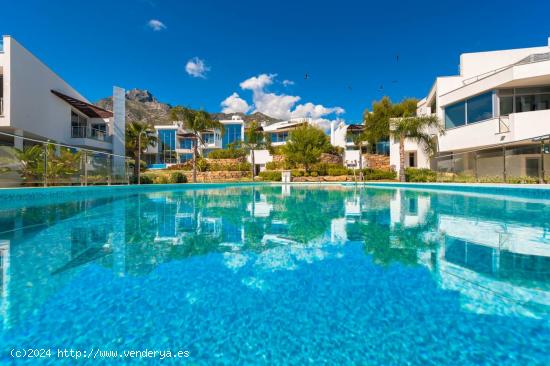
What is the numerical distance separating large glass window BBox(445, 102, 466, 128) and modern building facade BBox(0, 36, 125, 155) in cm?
2656

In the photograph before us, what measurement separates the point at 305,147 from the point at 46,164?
21877 mm

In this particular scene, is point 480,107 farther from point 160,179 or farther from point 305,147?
point 160,179

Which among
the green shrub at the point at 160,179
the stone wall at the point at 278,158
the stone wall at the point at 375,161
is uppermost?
the stone wall at the point at 278,158

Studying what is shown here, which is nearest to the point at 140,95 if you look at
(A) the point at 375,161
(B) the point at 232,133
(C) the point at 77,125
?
(B) the point at 232,133

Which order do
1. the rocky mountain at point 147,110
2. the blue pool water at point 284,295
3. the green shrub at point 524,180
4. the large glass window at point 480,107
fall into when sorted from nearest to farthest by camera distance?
the blue pool water at point 284,295
the green shrub at point 524,180
the large glass window at point 480,107
the rocky mountain at point 147,110

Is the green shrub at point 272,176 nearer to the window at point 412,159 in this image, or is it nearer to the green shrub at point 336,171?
the green shrub at point 336,171

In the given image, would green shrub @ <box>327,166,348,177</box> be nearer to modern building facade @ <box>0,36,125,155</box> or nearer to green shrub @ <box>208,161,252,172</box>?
green shrub @ <box>208,161,252,172</box>

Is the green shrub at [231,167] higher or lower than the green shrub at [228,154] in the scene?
lower

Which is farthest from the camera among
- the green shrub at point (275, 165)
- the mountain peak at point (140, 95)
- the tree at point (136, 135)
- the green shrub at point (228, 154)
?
the mountain peak at point (140, 95)

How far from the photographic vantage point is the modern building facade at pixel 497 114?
15.2 metres

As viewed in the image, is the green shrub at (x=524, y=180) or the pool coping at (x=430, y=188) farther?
the green shrub at (x=524, y=180)

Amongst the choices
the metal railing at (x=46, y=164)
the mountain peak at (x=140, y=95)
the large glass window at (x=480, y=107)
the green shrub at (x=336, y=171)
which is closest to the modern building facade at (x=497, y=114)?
the large glass window at (x=480, y=107)

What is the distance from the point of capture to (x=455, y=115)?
19.7m

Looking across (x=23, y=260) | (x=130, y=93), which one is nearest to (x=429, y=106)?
(x=23, y=260)
